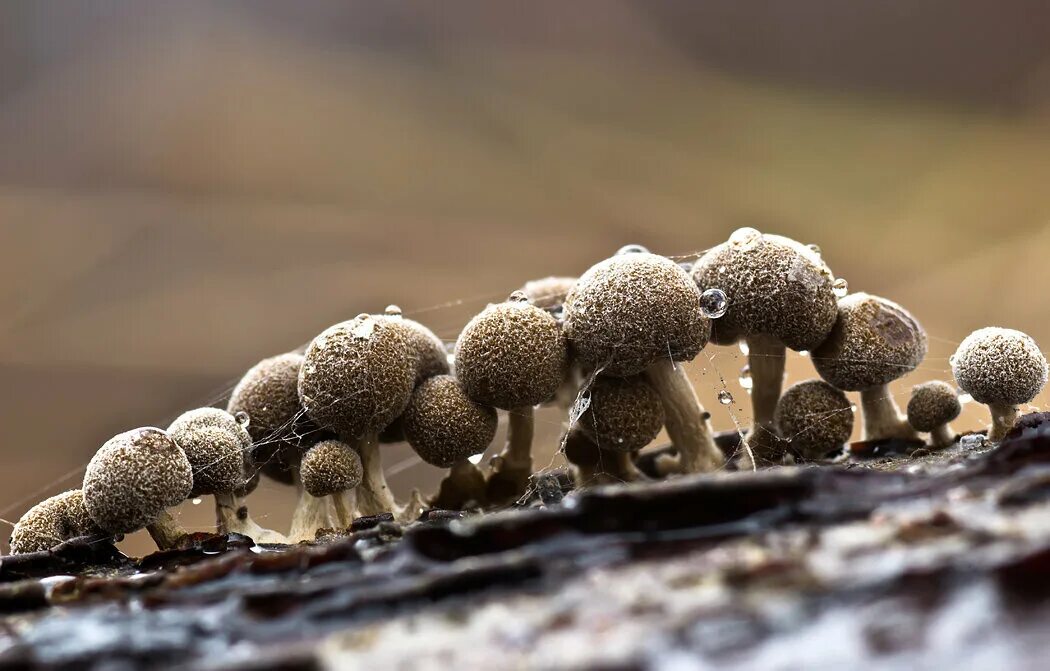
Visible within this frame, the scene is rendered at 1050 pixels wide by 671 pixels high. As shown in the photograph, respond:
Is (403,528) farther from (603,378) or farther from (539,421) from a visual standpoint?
(539,421)

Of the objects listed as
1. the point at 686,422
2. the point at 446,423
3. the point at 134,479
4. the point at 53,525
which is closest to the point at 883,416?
the point at 686,422

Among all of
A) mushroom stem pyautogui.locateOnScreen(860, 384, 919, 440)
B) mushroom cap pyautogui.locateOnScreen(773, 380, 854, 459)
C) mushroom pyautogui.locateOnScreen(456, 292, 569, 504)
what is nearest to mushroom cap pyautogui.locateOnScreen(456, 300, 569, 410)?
mushroom pyautogui.locateOnScreen(456, 292, 569, 504)

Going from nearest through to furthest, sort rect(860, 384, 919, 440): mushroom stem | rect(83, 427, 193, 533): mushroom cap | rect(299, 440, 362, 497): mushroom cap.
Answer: rect(83, 427, 193, 533): mushroom cap → rect(299, 440, 362, 497): mushroom cap → rect(860, 384, 919, 440): mushroom stem

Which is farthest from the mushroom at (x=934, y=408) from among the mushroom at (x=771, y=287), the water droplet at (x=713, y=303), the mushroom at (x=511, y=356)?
the mushroom at (x=511, y=356)

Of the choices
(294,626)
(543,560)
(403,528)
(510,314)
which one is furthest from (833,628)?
(510,314)

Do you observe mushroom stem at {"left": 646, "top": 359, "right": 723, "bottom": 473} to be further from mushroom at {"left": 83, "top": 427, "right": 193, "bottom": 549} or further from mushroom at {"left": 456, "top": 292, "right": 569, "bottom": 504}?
mushroom at {"left": 83, "top": 427, "right": 193, "bottom": 549}

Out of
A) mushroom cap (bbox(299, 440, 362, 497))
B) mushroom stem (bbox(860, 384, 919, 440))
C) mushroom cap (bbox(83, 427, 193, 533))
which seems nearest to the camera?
mushroom cap (bbox(83, 427, 193, 533))

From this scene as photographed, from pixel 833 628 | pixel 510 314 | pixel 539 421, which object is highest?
pixel 510 314

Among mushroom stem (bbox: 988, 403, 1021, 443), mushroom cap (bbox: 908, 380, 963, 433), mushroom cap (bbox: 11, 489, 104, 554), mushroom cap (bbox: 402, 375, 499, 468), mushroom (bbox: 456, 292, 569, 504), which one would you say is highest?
mushroom (bbox: 456, 292, 569, 504)
